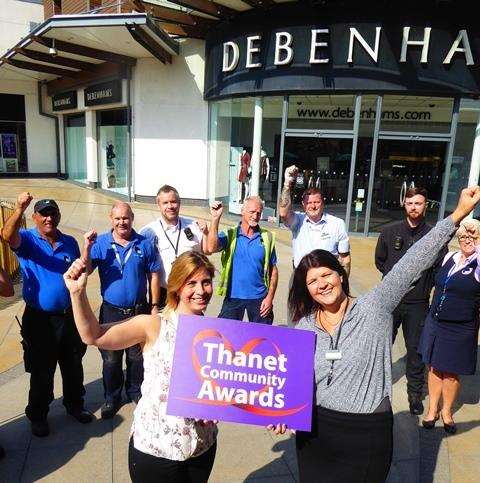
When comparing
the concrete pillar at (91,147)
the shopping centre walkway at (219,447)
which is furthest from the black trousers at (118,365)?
the concrete pillar at (91,147)

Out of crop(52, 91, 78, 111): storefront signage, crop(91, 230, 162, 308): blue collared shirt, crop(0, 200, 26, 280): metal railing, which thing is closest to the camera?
crop(91, 230, 162, 308): blue collared shirt

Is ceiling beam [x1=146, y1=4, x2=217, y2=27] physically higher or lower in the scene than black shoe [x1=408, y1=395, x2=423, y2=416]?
higher

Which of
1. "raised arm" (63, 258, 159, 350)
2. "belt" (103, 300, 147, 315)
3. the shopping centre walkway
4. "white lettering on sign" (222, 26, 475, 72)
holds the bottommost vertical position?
the shopping centre walkway

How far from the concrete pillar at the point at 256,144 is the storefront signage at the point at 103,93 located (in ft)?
19.7

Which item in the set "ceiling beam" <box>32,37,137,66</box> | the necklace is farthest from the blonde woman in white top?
"ceiling beam" <box>32,37,137,66</box>

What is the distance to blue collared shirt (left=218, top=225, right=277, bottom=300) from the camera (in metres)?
4.08

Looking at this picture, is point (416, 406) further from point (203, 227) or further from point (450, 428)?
point (203, 227)

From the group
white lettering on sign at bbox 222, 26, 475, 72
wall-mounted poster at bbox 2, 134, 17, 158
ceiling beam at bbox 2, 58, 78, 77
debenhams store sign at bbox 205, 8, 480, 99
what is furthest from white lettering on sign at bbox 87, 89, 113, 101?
wall-mounted poster at bbox 2, 134, 17, 158

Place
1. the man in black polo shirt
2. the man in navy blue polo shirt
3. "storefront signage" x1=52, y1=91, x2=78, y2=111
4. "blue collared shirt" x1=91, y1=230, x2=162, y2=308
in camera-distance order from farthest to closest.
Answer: "storefront signage" x1=52, y1=91, x2=78, y2=111, the man in navy blue polo shirt, the man in black polo shirt, "blue collared shirt" x1=91, y1=230, x2=162, y2=308

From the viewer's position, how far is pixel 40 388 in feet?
11.2

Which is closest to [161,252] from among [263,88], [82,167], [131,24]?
[263,88]

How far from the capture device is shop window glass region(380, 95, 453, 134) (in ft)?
35.6

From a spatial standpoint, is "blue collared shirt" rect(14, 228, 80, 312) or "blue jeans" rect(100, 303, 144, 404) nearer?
"blue collared shirt" rect(14, 228, 80, 312)

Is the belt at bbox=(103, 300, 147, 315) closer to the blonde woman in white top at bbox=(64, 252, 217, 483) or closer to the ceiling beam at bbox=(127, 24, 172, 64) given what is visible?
the blonde woman in white top at bbox=(64, 252, 217, 483)
